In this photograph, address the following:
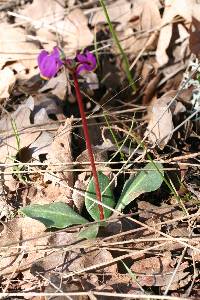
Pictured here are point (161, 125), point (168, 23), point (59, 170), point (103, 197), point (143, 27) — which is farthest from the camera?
point (143, 27)

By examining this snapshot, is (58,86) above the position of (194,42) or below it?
below

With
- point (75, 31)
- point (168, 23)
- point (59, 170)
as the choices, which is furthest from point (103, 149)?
point (75, 31)

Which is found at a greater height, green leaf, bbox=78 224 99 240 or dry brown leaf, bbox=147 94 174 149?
dry brown leaf, bbox=147 94 174 149

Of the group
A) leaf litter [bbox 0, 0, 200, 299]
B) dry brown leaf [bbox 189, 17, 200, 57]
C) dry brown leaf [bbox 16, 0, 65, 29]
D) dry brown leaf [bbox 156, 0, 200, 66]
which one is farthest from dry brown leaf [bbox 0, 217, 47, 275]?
dry brown leaf [bbox 16, 0, 65, 29]

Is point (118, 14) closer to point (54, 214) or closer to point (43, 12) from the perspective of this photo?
point (43, 12)

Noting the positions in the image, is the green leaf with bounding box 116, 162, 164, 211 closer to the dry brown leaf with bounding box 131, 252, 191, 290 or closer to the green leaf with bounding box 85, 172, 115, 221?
the green leaf with bounding box 85, 172, 115, 221

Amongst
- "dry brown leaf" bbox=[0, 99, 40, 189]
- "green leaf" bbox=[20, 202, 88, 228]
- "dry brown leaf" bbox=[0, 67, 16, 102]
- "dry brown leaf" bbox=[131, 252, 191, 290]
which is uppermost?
"dry brown leaf" bbox=[0, 67, 16, 102]

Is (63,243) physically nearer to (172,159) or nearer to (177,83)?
(172,159)

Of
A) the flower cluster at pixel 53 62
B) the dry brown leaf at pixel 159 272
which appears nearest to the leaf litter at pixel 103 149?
the dry brown leaf at pixel 159 272

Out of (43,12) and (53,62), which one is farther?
(43,12)
